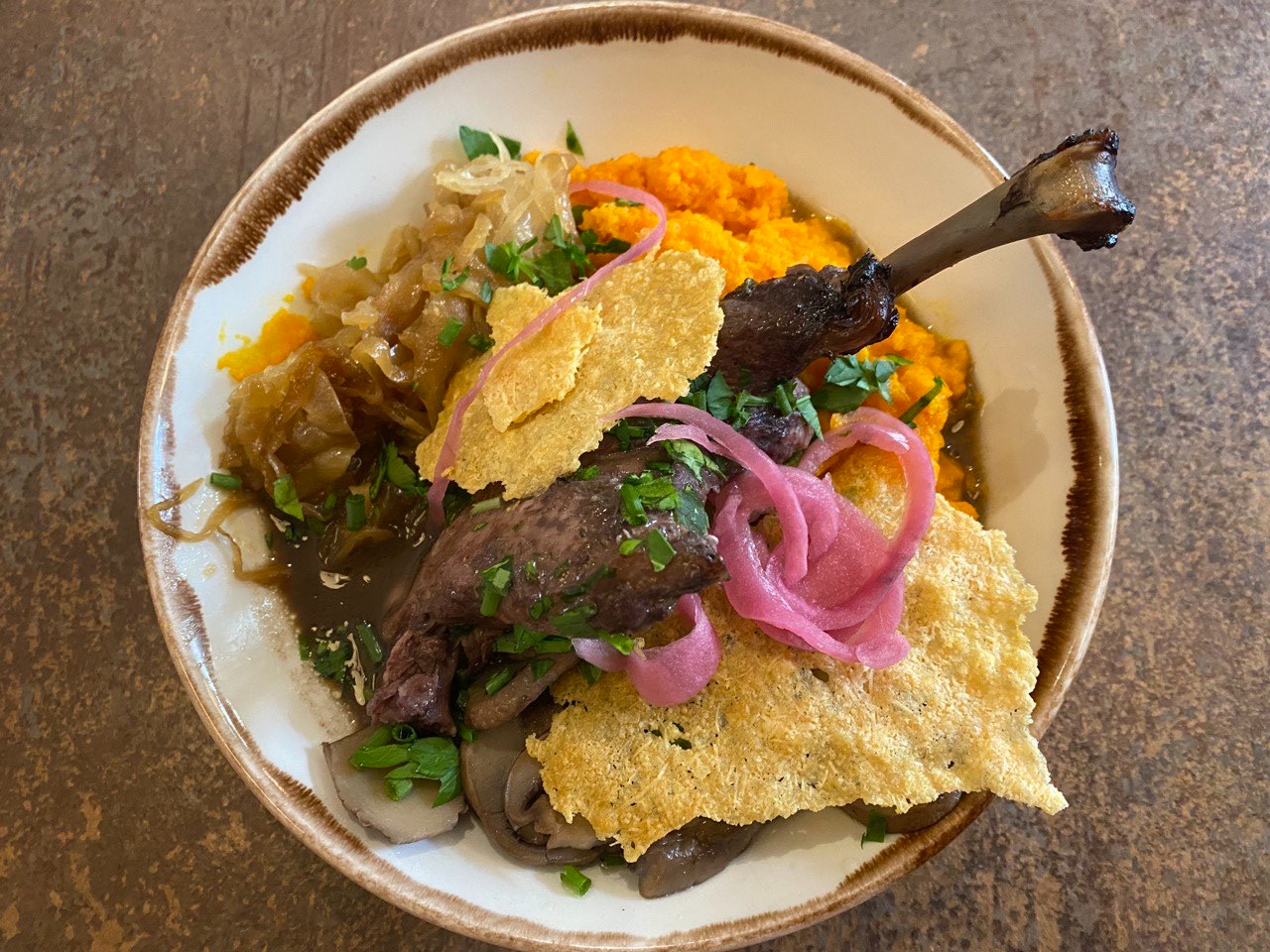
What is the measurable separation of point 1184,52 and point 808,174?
5.46 ft

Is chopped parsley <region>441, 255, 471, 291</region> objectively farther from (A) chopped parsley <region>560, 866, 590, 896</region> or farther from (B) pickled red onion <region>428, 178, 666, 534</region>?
(A) chopped parsley <region>560, 866, 590, 896</region>

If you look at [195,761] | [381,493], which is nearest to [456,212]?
[381,493]

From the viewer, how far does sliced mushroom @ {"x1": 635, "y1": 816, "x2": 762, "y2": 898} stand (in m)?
2.27

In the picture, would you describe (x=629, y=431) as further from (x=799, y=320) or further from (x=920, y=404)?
(x=920, y=404)

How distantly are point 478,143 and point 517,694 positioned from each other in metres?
1.77

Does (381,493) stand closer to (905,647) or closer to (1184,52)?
(905,647)

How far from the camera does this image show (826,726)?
87.2 inches

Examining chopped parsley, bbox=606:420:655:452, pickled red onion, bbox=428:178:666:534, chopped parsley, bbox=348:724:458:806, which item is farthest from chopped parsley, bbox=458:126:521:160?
chopped parsley, bbox=348:724:458:806

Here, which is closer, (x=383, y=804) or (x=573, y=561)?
(x=573, y=561)

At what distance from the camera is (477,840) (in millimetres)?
2371

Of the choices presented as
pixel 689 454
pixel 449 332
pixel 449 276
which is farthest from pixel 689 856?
pixel 449 276

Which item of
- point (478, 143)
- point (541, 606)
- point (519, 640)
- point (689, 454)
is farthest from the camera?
point (478, 143)

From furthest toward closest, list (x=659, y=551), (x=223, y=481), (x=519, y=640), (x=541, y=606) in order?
1. (x=223, y=481)
2. (x=519, y=640)
3. (x=541, y=606)
4. (x=659, y=551)

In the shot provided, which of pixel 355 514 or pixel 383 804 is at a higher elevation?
pixel 355 514
